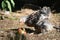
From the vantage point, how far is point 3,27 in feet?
26.6

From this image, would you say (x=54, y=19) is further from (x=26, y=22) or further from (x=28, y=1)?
(x=28, y=1)

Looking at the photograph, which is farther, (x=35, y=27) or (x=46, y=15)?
(x=46, y=15)

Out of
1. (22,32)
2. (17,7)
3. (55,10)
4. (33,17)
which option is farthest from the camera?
(17,7)

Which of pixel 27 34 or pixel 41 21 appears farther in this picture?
pixel 41 21

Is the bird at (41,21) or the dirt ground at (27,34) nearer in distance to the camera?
the dirt ground at (27,34)

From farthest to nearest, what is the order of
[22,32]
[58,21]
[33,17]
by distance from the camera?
[58,21] < [33,17] < [22,32]

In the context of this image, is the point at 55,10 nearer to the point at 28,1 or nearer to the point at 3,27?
the point at 28,1

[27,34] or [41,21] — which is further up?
[41,21]

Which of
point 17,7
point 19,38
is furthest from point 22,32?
Answer: point 17,7

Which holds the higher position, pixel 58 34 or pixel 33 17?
pixel 33 17

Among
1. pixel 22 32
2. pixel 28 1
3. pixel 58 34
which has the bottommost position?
pixel 58 34

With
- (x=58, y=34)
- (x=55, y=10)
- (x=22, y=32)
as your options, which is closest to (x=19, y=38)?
(x=22, y=32)

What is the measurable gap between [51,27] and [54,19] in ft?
3.91

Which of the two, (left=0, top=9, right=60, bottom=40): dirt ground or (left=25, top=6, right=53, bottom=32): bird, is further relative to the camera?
(left=25, top=6, right=53, bottom=32): bird
